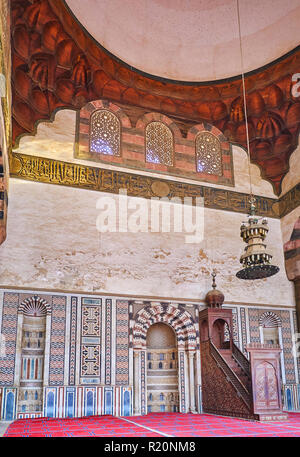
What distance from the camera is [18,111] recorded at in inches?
337

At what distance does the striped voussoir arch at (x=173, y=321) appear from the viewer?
848 centimetres

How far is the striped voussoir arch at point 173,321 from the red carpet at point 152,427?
1549mm

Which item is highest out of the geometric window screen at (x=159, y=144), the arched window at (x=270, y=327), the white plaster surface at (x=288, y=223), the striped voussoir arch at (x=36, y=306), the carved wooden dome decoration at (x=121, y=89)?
the carved wooden dome decoration at (x=121, y=89)

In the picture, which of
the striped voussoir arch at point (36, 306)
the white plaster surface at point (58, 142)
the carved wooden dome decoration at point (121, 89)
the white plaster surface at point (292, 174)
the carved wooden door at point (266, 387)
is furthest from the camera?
the white plaster surface at point (292, 174)

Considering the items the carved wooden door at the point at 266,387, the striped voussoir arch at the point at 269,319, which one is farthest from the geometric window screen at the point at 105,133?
the carved wooden door at the point at 266,387

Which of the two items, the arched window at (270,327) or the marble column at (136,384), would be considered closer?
the marble column at (136,384)

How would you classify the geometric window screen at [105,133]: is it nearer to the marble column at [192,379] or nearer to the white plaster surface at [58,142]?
the white plaster surface at [58,142]

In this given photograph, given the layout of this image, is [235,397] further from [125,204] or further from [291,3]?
[291,3]

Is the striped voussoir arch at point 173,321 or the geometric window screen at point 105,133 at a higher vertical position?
the geometric window screen at point 105,133

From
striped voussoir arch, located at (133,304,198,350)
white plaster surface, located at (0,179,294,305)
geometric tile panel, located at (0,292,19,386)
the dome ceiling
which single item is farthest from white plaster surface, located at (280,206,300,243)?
A: geometric tile panel, located at (0,292,19,386)

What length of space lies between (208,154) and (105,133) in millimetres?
2373

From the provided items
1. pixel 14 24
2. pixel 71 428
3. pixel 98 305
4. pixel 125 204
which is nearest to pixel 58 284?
pixel 98 305

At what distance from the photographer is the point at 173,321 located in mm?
8781

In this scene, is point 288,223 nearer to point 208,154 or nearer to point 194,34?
point 208,154
